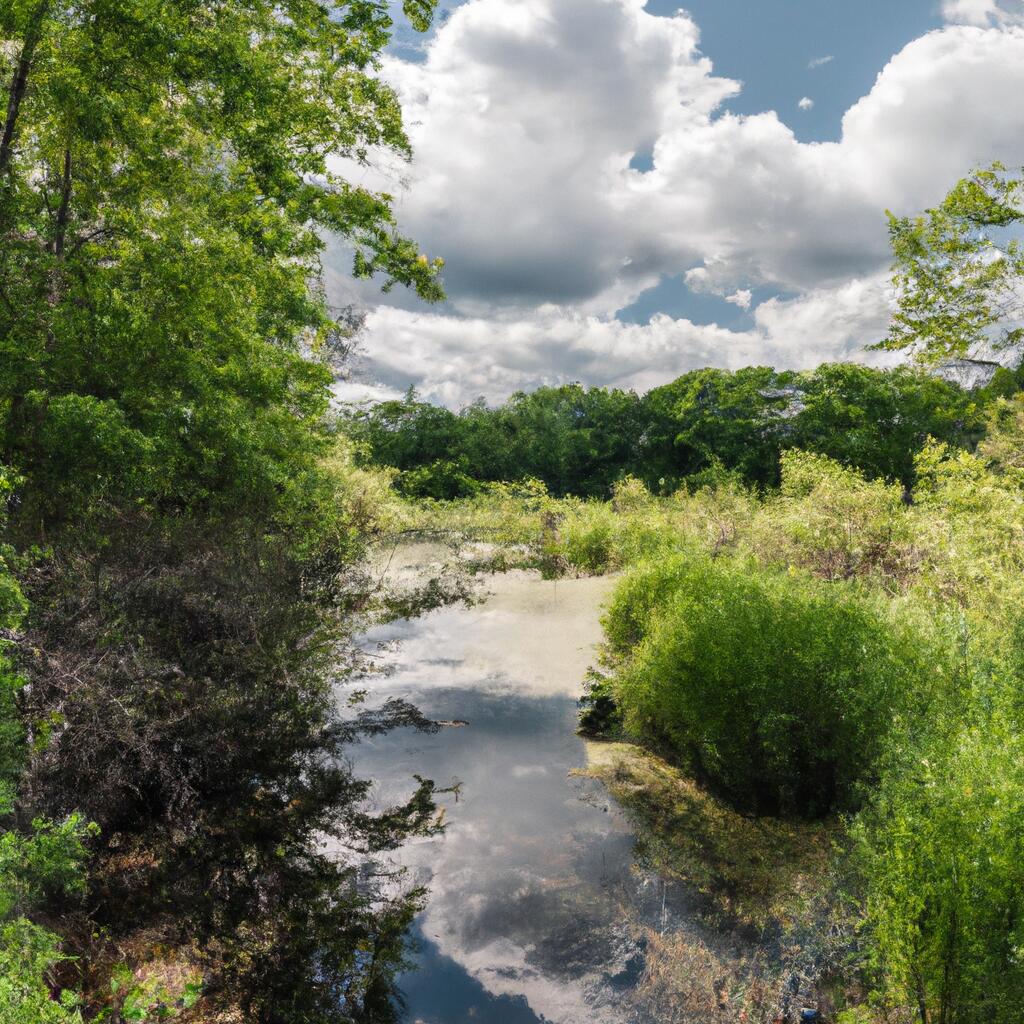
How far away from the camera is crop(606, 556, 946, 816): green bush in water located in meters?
5.65

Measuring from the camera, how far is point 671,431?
4184 cm

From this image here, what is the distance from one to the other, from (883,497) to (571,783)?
7.32m

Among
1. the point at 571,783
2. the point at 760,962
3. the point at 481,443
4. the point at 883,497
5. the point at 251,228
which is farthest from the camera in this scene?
the point at 481,443

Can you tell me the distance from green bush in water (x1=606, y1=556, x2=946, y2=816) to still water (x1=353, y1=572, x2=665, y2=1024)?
1.30 metres

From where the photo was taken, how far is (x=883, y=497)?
441 inches

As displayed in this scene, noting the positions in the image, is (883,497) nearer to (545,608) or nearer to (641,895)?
(545,608)

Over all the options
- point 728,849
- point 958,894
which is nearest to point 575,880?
point 728,849

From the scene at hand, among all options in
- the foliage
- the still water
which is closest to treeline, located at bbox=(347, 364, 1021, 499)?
the still water

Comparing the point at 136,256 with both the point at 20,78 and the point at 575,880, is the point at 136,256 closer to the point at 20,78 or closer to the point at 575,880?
the point at 20,78

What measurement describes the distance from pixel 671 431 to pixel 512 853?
1486 inches

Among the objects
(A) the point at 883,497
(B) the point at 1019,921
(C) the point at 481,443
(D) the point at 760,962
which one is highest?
(C) the point at 481,443

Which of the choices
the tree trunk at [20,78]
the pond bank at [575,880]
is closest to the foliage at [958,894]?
the pond bank at [575,880]

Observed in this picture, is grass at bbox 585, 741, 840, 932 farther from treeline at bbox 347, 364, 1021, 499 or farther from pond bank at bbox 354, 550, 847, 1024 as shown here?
treeline at bbox 347, 364, 1021, 499

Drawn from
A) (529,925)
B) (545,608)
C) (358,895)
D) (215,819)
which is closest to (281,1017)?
(358,895)
